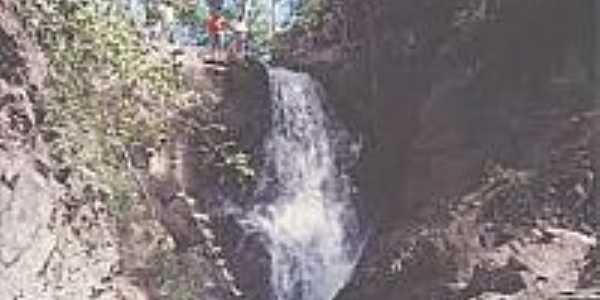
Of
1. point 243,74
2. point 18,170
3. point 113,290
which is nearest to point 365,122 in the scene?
point 243,74

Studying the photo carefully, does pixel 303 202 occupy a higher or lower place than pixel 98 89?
lower

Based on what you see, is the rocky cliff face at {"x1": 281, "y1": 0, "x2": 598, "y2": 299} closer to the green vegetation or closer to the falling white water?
the falling white water

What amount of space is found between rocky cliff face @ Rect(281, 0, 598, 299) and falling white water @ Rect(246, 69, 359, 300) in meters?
0.40

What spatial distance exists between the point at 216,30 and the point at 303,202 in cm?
660

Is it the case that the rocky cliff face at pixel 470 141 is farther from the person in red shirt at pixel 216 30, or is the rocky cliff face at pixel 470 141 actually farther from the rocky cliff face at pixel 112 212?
the person in red shirt at pixel 216 30

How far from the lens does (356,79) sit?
16750 millimetres

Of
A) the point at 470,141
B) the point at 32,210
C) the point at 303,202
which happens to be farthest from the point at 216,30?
the point at 32,210

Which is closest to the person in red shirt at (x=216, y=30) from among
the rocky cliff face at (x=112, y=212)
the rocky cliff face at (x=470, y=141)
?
the rocky cliff face at (x=112, y=212)

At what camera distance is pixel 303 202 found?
16.1 m

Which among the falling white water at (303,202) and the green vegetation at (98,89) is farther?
the falling white water at (303,202)

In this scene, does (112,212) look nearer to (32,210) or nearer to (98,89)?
(98,89)

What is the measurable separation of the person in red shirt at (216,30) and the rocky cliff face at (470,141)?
5.03 metres

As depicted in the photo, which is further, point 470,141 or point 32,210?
point 470,141

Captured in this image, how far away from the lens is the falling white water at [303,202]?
15.2 m
